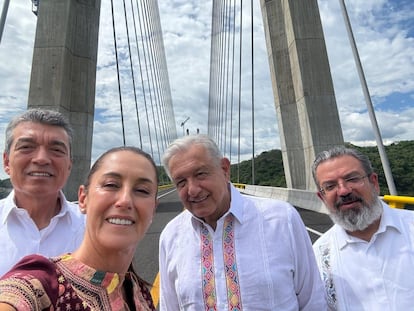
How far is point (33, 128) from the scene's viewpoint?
190 centimetres

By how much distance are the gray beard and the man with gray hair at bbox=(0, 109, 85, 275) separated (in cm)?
159

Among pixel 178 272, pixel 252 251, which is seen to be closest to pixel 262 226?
pixel 252 251

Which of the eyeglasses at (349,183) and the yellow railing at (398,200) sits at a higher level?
the yellow railing at (398,200)

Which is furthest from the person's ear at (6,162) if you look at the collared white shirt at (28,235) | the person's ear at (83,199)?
the person's ear at (83,199)

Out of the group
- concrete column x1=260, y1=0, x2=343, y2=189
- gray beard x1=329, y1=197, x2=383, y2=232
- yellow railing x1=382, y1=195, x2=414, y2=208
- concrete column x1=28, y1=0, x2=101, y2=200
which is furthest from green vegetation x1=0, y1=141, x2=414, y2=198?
gray beard x1=329, y1=197, x2=383, y2=232

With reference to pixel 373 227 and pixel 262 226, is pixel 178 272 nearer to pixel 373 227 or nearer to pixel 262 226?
pixel 262 226

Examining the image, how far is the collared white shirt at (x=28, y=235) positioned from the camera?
185 centimetres

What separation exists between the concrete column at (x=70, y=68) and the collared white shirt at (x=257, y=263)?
11.1 m

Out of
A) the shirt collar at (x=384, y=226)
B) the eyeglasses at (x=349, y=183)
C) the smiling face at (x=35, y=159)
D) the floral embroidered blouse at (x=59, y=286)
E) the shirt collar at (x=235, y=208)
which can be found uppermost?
the smiling face at (x=35, y=159)

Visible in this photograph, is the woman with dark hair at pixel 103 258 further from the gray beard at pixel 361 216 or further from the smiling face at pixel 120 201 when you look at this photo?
the gray beard at pixel 361 216

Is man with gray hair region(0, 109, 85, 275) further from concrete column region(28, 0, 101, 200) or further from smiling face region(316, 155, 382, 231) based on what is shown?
concrete column region(28, 0, 101, 200)

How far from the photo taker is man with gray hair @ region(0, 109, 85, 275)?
6.19ft

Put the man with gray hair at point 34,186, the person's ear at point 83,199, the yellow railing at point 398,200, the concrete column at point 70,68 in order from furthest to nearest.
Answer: the concrete column at point 70,68 < the yellow railing at point 398,200 < the man with gray hair at point 34,186 < the person's ear at point 83,199

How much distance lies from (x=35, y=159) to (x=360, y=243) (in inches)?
75.2
